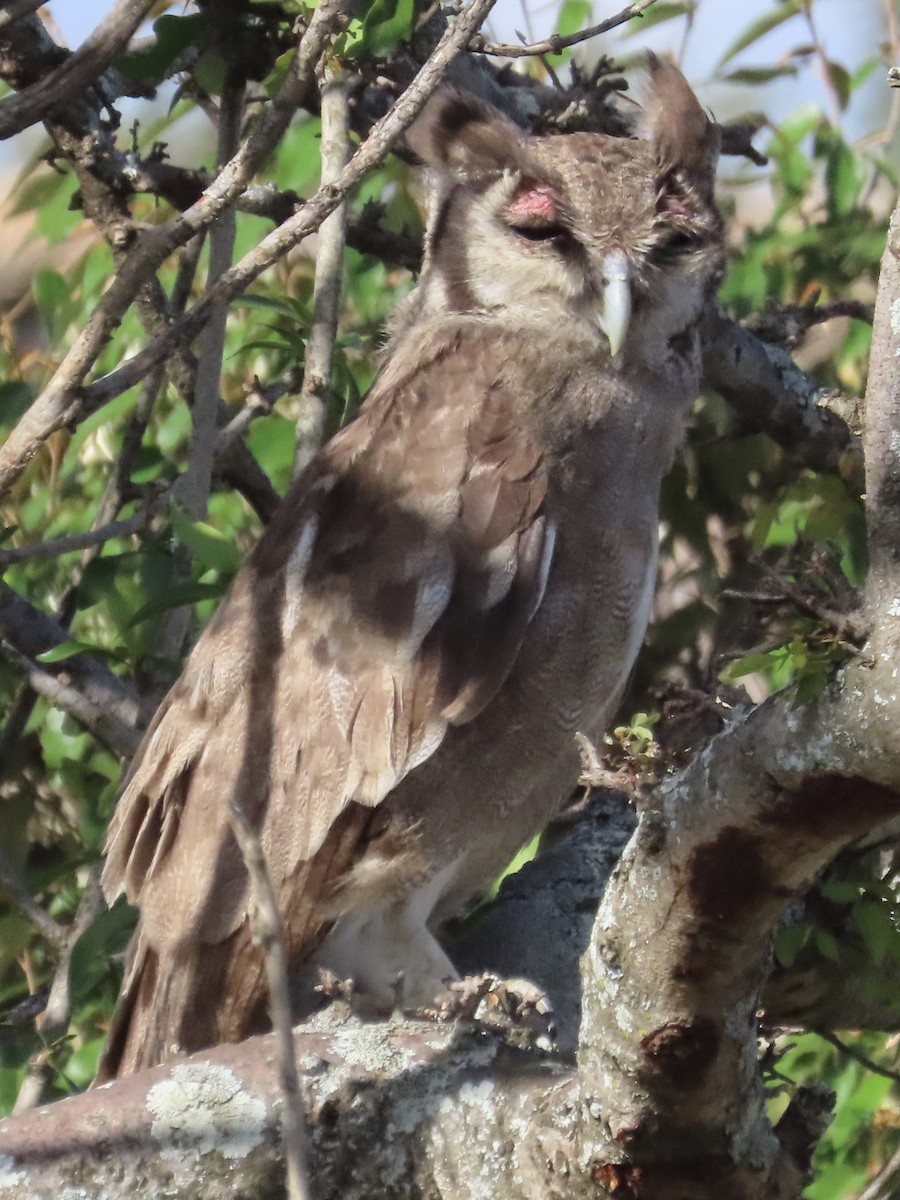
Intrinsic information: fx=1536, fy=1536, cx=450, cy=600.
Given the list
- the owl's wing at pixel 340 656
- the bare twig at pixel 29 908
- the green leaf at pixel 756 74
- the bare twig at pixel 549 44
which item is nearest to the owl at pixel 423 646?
the owl's wing at pixel 340 656

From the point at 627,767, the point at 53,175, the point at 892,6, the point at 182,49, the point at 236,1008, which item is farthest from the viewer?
the point at 892,6

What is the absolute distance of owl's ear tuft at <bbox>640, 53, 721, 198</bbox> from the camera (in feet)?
10.1

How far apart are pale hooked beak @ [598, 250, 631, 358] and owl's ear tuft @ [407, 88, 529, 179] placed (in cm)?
30

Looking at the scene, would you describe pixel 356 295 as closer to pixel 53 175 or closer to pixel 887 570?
pixel 53 175

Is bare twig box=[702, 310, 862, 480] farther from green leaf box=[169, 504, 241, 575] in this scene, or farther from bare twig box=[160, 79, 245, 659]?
green leaf box=[169, 504, 241, 575]

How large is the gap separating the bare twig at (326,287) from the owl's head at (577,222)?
345 mm

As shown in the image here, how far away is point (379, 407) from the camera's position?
2.83 metres

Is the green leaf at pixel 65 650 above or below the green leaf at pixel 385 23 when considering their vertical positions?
below

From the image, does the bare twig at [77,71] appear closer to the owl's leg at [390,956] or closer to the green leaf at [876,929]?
the owl's leg at [390,956]

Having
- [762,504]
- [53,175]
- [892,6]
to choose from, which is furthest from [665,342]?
[892,6]

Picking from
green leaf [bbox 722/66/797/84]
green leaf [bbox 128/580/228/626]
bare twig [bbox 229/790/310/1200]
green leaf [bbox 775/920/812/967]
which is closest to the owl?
green leaf [bbox 128/580/228/626]

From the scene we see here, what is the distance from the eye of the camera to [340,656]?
264 centimetres

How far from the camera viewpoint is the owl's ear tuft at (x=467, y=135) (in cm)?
306

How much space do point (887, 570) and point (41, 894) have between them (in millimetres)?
2482
